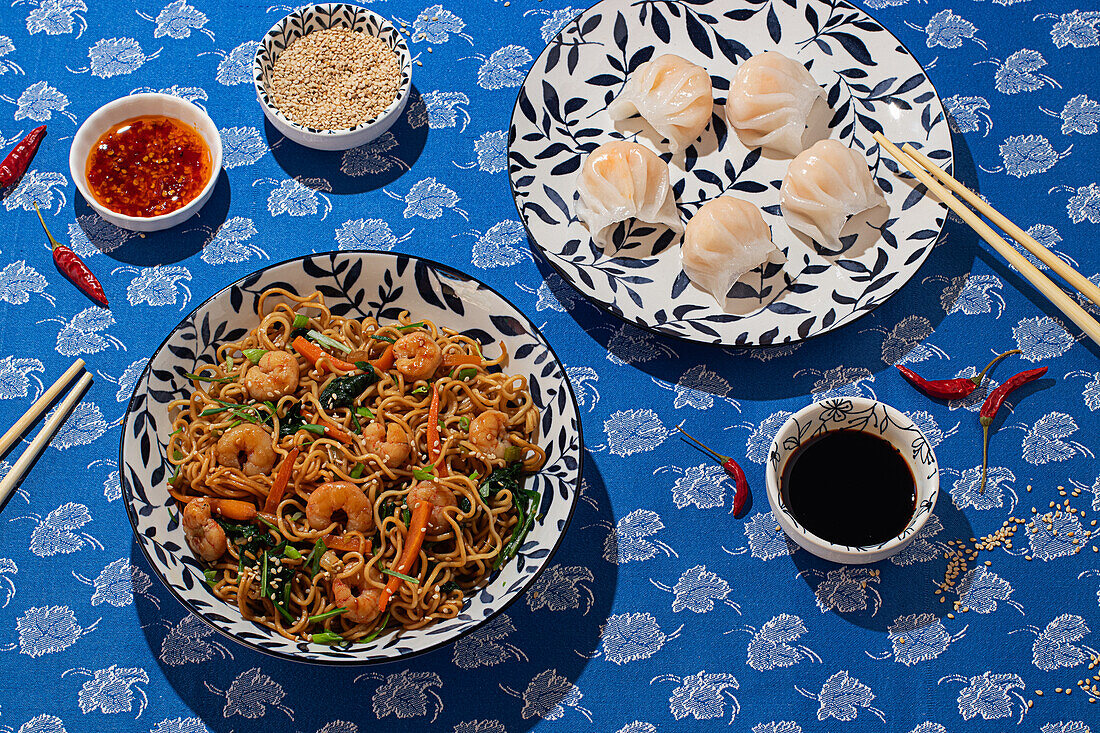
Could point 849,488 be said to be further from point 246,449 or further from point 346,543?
point 246,449

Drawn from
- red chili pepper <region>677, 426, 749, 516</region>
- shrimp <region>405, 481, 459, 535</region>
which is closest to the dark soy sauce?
red chili pepper <region>677, 426, 749, 516</region>

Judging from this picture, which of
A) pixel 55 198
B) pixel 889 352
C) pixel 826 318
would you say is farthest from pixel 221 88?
pixel 889 352

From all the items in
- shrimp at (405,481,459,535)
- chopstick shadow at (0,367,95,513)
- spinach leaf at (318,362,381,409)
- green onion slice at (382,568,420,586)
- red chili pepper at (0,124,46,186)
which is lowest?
chopstick shadow at (0,367,95,513)

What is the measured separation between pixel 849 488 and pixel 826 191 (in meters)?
1.02

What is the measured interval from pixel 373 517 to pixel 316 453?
0.26 m

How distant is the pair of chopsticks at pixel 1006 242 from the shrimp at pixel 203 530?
8.45 ft

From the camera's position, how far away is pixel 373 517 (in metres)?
2.43

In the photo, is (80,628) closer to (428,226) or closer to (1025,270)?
(428,226)

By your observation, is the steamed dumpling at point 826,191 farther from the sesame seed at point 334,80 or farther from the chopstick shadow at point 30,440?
the chopstick shadow at point 30,440

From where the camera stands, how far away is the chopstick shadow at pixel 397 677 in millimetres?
2611

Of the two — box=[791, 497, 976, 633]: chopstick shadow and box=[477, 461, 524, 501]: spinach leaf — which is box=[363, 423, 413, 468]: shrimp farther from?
box=[791, 497, 976, 633]: chopstick shadow

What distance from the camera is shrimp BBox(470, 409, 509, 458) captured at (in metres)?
2.48

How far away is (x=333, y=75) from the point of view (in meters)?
3.13

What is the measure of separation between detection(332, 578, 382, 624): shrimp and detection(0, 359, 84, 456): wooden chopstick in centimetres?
132
